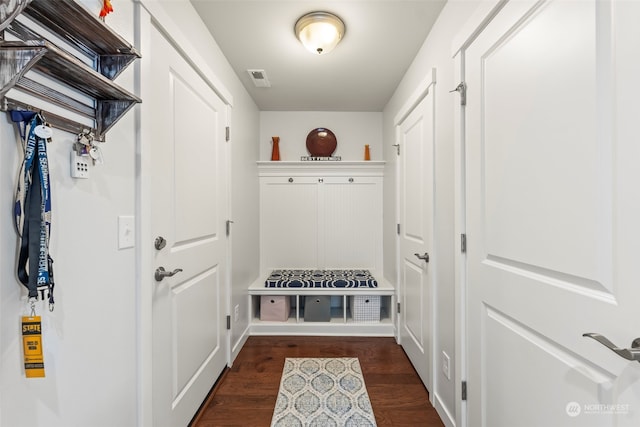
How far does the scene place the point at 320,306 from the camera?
9.39ft

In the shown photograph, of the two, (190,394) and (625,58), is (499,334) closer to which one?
(625,58)

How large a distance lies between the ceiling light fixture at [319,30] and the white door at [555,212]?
840 mm

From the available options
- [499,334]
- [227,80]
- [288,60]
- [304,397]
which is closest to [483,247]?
[499,334]

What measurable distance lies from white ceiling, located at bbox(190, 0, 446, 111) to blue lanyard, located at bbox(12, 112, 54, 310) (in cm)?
136

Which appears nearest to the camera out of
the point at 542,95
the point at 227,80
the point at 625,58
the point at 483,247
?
the point at 625,58

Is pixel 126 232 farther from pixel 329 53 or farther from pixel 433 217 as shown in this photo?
pixel 329 53

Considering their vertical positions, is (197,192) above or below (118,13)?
below

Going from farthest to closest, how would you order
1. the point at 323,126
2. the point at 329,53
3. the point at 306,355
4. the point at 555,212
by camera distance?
the point at 323,126 → the point at 306,355 → the point at 329,53 → the point at 555,212

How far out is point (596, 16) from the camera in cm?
75

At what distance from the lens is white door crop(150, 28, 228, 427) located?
1347mm

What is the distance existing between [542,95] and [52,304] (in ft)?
5.02

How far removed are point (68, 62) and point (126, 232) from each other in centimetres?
61

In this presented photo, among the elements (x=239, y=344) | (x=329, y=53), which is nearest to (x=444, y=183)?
(x=329, y=53)

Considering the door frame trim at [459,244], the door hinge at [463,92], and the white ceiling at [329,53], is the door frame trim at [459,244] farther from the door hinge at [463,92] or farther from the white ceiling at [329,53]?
the white ceiling at [329,53]
